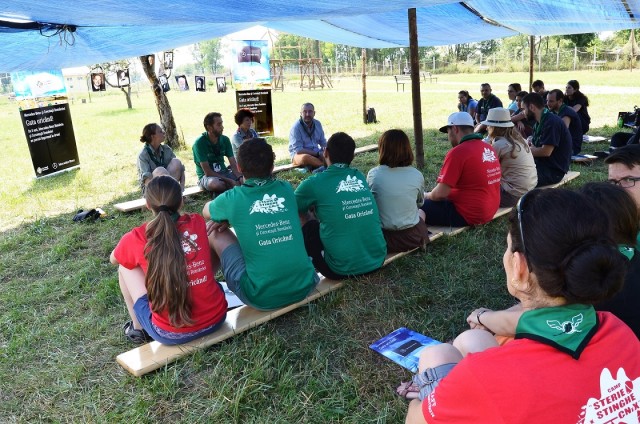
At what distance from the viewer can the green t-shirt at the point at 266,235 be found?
2924 mm

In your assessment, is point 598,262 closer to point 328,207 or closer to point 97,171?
point 328,207

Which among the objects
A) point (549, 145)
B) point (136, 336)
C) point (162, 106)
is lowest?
point (136, 336)

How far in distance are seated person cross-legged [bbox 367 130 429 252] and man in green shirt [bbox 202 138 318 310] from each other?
99 centimetres

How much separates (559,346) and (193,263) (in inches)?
77.7

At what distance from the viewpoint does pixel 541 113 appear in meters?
5.79

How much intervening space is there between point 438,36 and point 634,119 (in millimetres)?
4186

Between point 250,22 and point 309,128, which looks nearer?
point 250,22

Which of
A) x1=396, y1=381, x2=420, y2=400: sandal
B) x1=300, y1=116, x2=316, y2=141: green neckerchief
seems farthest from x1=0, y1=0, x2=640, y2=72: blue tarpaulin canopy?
x1=396, y1=381, x2=420, y2=400: sandal

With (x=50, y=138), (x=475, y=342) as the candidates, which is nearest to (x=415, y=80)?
(x=475, y=342)

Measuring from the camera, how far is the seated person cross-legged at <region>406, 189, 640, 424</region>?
3.67 ft

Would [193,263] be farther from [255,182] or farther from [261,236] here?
[255,182]

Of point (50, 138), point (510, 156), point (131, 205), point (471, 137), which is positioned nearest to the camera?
point (471, 137)

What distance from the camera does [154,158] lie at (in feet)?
19.0

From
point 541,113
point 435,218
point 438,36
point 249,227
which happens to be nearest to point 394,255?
point 435,218
